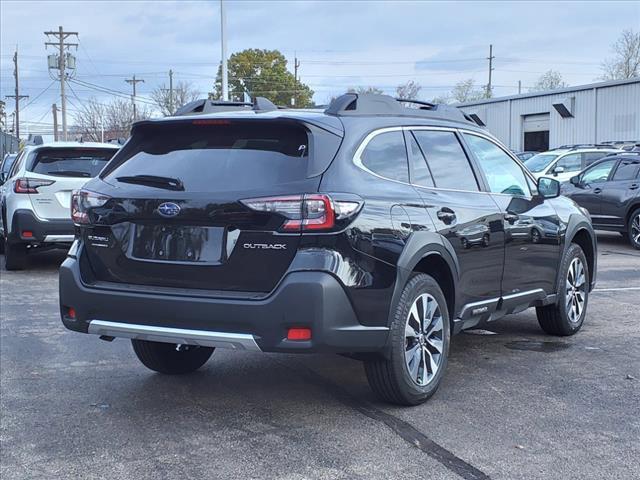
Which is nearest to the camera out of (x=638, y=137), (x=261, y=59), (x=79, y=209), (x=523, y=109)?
(x=79, y=209)

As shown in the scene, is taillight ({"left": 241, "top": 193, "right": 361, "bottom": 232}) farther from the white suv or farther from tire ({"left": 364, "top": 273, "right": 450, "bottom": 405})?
the white suv

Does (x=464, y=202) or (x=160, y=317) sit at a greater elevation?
(x=464, y=202)

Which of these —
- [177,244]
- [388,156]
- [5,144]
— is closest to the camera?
[177,244]

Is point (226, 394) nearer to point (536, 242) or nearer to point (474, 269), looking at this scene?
point (474, 269)

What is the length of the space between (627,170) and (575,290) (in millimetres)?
8065

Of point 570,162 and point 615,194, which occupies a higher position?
point 570,162

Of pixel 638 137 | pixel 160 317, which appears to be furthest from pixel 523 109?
pixel 160 317

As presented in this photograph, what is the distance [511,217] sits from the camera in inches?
227

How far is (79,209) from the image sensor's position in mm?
4789

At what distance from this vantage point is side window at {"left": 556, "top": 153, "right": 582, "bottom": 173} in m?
20.0

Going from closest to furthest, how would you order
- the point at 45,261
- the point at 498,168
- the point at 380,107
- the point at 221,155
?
1. the point at 221,155
2. the point at 380,107
3. the point at 498,168
4. the point at 45,261

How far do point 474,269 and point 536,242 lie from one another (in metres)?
1.05

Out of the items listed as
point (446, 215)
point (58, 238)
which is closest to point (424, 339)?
point (446, 215)

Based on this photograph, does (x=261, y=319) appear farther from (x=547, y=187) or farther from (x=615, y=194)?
(x=615, y=194)
